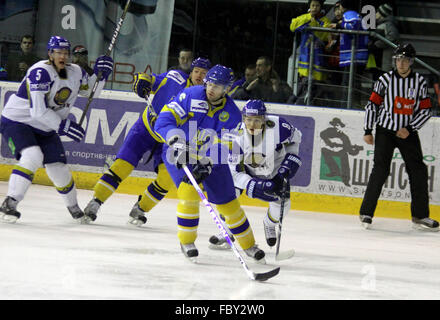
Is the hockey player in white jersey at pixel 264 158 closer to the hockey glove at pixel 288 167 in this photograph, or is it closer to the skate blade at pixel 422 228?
the hockey glove at pixel 288 167

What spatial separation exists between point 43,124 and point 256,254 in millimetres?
1852

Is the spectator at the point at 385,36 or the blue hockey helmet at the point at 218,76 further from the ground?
the spectator at the point at 385,36

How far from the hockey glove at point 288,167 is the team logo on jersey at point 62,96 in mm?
1658

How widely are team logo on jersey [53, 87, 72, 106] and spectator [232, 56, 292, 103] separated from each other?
2417 mm

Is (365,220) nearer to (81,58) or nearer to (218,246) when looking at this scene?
(218,246)

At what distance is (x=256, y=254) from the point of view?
4.14 meters

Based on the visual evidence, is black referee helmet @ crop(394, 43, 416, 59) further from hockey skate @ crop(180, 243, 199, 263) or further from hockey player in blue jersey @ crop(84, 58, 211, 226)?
hockey skate @ crop(180, 243, 199, 263)

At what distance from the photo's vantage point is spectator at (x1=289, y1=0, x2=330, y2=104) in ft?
24.3

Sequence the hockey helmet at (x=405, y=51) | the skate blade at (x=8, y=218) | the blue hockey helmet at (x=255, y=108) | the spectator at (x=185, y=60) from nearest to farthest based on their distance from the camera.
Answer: the blue hockey helmet at (x=255, y=108)
the skate blade at (x=8, y=218)
the hockey helmet at (x=405, y=51)
the spectator at (x=185, y=60)

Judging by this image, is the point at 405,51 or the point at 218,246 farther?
the point at 405,51

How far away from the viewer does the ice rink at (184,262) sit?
3.33 meters

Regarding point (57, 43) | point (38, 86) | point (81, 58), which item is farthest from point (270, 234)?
point (81, 58)

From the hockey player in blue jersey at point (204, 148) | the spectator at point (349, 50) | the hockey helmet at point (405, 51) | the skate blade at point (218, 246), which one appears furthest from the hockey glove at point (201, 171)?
the spectator at point (349, 50)

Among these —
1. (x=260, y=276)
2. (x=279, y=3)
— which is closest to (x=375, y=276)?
→ (x=260, y=276)
